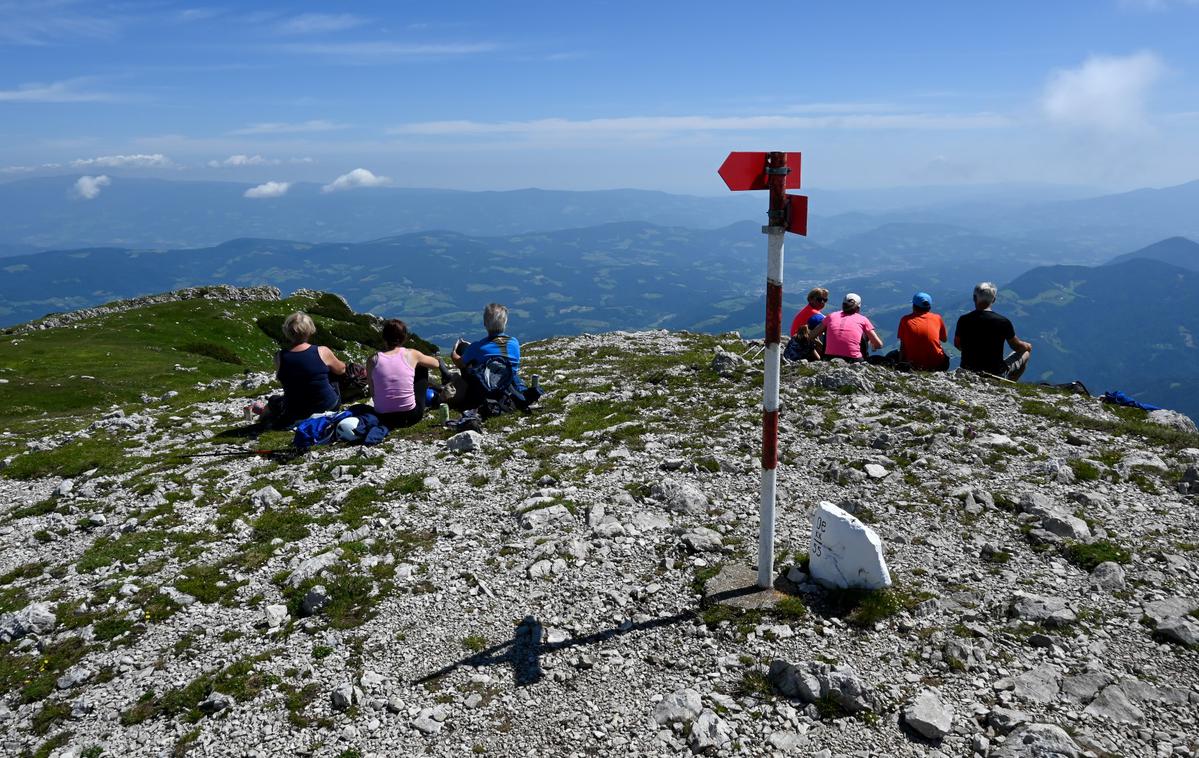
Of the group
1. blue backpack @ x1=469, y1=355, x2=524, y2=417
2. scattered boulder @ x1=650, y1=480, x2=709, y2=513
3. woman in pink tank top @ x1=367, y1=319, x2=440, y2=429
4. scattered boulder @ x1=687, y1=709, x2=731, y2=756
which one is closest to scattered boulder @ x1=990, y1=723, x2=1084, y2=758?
scattered boulder @ x1=687, y1=709, x2=731, y2=756

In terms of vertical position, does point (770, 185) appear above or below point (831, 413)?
above

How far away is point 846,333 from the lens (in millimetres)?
18500

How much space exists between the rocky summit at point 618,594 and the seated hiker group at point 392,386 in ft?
1.96

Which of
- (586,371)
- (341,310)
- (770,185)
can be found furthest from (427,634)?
(341,310)

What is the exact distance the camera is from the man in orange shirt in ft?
58.6

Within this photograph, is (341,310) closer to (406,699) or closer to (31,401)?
(31,401)

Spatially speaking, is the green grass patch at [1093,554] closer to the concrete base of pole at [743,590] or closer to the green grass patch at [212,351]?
the concrete base of pole at [743,590]

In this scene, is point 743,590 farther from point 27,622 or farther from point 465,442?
point 27,622

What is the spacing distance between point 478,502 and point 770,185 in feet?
23.8

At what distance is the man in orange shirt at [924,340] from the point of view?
17875 mm

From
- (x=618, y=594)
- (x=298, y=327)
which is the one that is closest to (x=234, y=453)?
(x=298, y=327)

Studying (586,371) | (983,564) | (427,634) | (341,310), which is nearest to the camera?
(427,634)

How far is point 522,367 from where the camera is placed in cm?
2539

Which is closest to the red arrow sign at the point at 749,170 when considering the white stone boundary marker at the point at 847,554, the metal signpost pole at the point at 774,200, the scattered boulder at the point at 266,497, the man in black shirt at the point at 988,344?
the metal signpost pole at the point at 774,200
